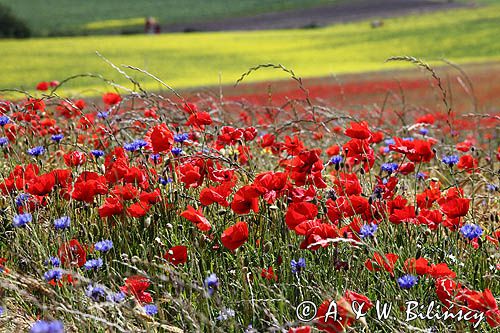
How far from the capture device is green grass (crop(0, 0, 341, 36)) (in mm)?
42412

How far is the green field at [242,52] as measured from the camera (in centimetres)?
1789

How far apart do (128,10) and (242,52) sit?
26713 millimetres

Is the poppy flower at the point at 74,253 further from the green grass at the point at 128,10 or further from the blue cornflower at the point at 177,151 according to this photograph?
the green grass at the point at 128,10

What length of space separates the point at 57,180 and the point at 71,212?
0.55 ft

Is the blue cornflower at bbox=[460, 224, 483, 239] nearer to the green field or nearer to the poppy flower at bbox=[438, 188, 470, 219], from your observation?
the poppy flower at bbox=[438, 188, 470, 219]

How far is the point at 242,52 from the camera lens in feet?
77.6

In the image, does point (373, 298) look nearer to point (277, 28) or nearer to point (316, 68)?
point (316, 68)

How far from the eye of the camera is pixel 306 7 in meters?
47.7

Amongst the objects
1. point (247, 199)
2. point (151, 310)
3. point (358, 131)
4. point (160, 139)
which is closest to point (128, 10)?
point (160, 139)

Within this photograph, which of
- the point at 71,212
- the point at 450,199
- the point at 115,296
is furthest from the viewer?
the point at 71,212

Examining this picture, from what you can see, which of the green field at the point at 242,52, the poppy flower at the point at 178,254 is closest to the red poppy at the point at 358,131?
the poppy flower at the point at 178,254

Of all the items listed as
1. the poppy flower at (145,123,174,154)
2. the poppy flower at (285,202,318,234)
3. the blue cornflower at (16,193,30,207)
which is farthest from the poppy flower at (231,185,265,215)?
the blue cornflower at (16,193,30,207)

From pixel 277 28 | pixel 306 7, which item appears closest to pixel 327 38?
pixel 277 28

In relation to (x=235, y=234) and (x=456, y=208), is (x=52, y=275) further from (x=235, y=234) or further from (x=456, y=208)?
(x=456, y=208)
